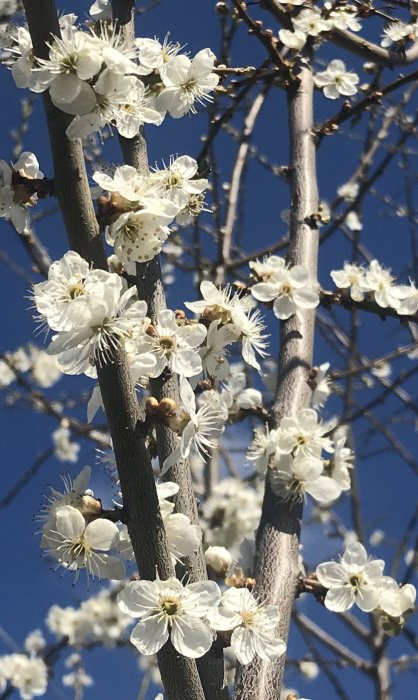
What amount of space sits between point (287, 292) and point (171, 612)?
109 centimetres

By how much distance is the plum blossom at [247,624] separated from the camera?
1.24m

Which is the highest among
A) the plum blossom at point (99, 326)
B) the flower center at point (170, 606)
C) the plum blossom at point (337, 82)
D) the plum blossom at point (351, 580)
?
the plum blossom at point (337, 82)

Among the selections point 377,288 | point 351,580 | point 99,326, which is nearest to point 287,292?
point 377,288

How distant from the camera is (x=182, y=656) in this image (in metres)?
1.06

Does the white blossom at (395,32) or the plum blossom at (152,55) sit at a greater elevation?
the white blossom at (395,32)

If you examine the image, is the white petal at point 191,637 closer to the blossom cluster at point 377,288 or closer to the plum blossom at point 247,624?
the plum blossom at point 247,624

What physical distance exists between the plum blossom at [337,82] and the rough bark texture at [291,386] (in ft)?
0.64

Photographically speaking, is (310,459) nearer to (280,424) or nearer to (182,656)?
(280,424)

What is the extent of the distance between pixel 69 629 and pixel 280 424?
5272mm

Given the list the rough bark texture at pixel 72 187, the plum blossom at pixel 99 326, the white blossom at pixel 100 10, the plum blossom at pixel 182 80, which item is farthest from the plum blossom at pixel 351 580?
the white blossom at pixel 100 10

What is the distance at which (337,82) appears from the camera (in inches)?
111

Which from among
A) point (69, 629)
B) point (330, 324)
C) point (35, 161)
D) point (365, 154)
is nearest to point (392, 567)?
point (330, 324)

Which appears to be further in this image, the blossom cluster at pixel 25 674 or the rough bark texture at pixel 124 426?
the blossom cluster at pixel 25 674

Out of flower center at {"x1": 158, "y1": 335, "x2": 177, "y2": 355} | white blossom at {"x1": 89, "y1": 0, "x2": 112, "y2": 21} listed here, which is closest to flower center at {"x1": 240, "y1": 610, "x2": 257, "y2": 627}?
flower center at {"x1": 158, "y1": 335, "x2": 177, "y2": 355}
